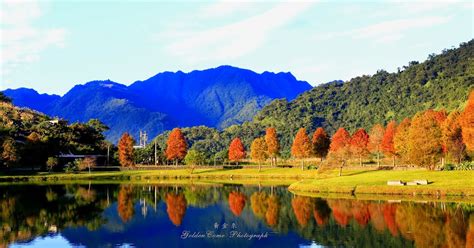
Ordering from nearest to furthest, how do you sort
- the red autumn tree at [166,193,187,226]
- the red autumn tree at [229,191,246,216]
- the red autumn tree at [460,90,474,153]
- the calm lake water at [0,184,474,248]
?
the calm lake water at [0,184,474,248] < the red autumn tree at [166,193,187,226] < the red autumn tree at [229,191,246,216] < the red autumn tree at [460,90,474,153]

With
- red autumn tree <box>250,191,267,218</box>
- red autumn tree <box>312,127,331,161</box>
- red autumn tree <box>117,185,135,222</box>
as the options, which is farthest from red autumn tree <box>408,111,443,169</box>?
red autumn tree <box>117,185,135,222</box>

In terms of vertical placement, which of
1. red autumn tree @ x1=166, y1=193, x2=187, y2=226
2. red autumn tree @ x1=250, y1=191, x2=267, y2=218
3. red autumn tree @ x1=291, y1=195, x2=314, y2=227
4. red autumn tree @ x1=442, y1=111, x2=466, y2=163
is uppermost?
red autumn tree @ x1=442, y1=111, x2=466, y2=163

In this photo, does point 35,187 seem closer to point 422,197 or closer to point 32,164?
point 32,164

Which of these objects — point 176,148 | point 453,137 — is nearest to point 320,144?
point 453,137

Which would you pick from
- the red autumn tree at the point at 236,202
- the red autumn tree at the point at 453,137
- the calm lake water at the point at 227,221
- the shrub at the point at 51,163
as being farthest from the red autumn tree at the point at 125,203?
the red autumn tree at the point at 453,137

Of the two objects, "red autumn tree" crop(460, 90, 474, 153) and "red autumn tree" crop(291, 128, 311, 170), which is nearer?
"red autumn tree" crop(460, 90, 474, 153)

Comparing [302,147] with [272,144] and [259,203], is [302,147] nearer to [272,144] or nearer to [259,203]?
[272,144]

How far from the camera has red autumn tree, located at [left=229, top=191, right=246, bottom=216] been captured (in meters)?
65.6

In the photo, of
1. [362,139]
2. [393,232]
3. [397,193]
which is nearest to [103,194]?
[397,193]

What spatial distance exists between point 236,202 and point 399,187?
2190cm

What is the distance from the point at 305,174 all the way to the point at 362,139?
1989 centimetres

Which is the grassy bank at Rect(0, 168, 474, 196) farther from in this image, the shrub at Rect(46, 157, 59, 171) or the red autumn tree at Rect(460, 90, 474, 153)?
the red autumn tree at Rect(460, 90, 474, 153)

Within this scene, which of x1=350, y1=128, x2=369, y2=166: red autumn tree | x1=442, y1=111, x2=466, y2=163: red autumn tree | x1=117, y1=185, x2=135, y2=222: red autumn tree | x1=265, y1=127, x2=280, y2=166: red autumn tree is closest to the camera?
x1=117, y1=185, x2=135, y2=222: red autumn tree

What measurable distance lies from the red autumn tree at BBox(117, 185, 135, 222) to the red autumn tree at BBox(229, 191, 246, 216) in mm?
12170
